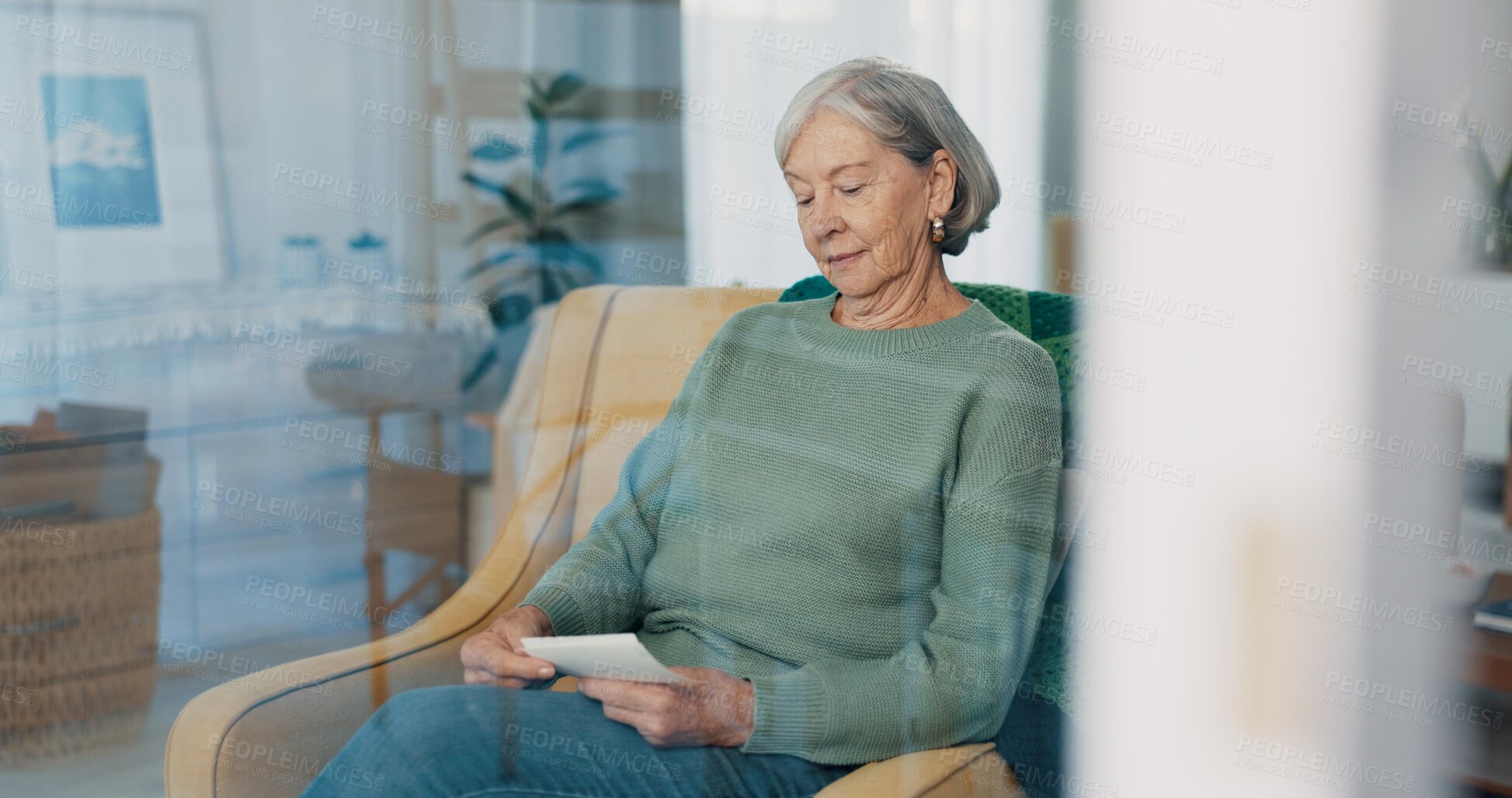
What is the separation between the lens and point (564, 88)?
138cm

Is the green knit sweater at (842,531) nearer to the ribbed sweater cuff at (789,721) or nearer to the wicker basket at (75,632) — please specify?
the ribbed sweater cuff at (789,721)

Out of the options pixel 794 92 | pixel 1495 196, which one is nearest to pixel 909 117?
pixel 794 92

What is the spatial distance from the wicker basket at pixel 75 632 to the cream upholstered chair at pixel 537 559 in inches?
12.2

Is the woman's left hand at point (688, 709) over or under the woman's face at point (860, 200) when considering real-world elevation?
under

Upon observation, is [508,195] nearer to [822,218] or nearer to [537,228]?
[537,228]

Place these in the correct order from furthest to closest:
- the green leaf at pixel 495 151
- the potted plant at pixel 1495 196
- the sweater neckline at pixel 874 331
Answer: the green leaf at pixel 495 151
the sweater neckline at pixel 874 331
the potted plant at pixel 1495 196

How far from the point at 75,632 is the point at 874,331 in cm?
92

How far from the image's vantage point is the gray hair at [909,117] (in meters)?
0.98

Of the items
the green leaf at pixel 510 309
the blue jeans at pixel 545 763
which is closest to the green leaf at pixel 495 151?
the green leaf at pixel 510 309

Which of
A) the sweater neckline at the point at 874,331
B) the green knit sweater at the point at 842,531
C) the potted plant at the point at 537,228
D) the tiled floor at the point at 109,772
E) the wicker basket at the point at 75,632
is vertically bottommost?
the tiled floor at the point at 109,772

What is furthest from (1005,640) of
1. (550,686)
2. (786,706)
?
(550,686)

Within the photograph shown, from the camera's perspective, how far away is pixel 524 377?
1.40 meters

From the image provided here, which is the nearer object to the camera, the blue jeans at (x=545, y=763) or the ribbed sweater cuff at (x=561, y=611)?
the blue jeans at (x=545, y=763)

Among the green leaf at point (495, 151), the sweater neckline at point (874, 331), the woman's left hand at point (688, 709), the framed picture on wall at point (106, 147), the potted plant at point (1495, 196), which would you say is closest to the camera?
the potted plant at point (1495, 196)
